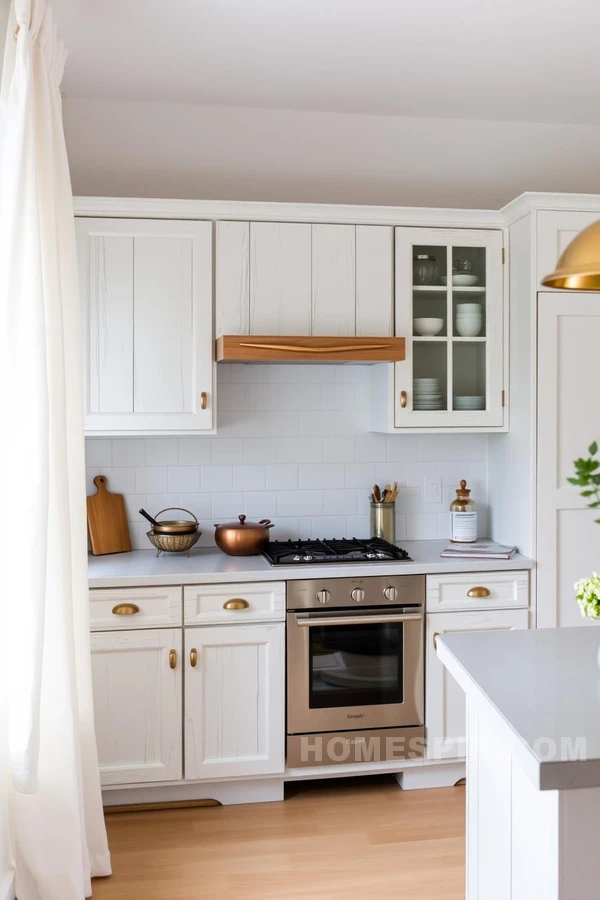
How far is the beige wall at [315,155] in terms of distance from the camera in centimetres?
368

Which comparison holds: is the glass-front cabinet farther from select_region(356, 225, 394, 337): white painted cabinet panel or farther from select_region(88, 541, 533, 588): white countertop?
select_region(88, 541, 533, 588): white countertop

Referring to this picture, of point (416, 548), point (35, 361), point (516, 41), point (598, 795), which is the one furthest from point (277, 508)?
point (598, 795)

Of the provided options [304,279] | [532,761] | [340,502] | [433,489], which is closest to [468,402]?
[433,489]

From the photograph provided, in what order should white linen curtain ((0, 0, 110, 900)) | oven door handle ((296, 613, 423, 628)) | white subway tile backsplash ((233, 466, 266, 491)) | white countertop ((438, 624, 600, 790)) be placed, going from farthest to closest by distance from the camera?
white subway tile backsplash ((233, 466, 266, 491)) < oven door handle ((296, 613, 423, 628)) < white linen curtain ((0, 0, 110, 900)) < white countertop ((438, 624, 600, 790))

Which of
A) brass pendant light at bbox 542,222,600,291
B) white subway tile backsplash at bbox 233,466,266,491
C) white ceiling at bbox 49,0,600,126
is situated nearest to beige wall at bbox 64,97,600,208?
white ceiling at bbox 49,0,600,126

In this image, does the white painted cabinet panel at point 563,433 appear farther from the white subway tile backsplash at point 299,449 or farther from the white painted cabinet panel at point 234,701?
the white painted cabinet panel at point 234,701

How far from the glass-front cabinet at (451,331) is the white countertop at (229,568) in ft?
1.94

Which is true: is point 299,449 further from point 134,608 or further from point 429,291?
point 134,608

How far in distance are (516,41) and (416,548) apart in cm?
203

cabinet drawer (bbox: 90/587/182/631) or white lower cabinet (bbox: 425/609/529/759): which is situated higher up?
cabinet drawer (bbox: 90/587/182/631)

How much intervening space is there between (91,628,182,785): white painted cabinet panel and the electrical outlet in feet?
4.43

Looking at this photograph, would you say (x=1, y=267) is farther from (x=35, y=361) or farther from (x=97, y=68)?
(x=97, y=68)

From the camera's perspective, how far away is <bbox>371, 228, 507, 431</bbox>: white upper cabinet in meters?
3.53

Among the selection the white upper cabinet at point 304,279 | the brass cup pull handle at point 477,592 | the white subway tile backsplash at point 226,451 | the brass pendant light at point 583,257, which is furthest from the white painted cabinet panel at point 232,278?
the brass pendant light at point 583,257
